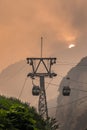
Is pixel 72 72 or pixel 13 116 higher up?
pixel 72 72

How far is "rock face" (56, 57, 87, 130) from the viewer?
111887 mm

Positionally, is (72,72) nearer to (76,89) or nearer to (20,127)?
(76,89)

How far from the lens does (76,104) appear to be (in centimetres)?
12306

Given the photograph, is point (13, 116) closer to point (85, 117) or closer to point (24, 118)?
point (24, 118)

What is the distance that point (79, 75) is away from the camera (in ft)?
463

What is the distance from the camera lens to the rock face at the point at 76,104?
367 feet

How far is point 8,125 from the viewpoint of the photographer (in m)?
11.5

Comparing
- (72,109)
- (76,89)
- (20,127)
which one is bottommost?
(20,127)

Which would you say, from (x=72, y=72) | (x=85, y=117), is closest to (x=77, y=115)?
(x=85, y=117)

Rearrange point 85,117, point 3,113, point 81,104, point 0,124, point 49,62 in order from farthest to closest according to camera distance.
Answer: point 81,104 → point 85,117 → point 49,62 → point 3,113 → point 0,124

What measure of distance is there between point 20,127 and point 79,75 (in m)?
131

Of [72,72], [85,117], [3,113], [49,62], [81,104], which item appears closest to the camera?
[3,113]

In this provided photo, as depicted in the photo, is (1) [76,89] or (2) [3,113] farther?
(1) [76,89]

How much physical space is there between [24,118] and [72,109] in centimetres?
11194
